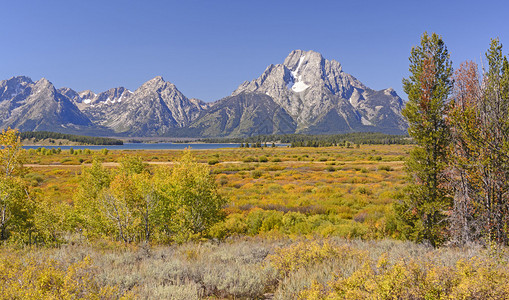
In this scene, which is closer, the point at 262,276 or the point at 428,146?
the point at 262,276

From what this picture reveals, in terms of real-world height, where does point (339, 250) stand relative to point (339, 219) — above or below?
above

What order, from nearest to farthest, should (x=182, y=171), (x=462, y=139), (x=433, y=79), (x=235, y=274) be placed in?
1. (x=235, y=274)
2. (x=462, y=139)
3. (x=433, y=79)
4. (x=182, y=171)

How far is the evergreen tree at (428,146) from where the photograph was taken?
31.8ft

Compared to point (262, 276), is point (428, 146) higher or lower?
higher

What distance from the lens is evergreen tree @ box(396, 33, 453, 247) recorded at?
9.70 meters

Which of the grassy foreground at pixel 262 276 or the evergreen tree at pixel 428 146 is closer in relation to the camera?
the grassy foreground at pixel 262 276

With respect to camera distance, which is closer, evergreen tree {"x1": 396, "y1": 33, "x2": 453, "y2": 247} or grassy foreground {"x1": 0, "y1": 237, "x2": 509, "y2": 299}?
grassy foreground {"x1": 0, "y1": 237, "x2": 509, "y2": 299}

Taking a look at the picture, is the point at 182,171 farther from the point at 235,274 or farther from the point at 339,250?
the point at 339,250

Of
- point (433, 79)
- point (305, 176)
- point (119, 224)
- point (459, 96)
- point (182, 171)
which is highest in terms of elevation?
point (433, 79)

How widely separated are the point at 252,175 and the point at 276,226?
27796 mm

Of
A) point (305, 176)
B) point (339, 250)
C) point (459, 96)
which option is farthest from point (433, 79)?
point (305, 176)

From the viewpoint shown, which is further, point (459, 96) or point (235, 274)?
point (459, 96)

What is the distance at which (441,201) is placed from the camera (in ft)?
31.4

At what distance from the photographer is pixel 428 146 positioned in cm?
991
